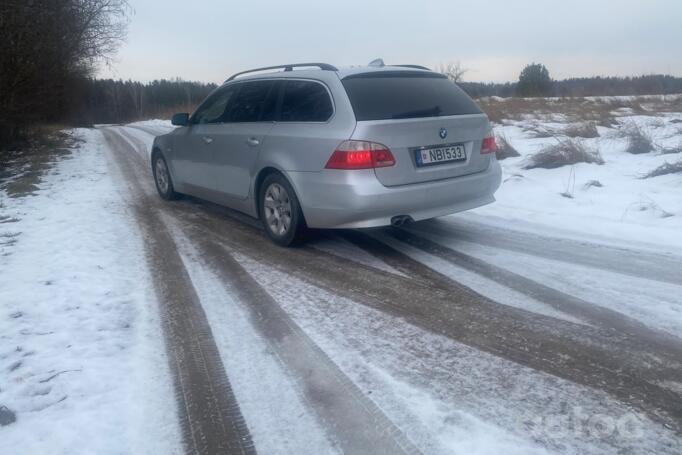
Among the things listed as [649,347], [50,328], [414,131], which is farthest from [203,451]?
[414,131]

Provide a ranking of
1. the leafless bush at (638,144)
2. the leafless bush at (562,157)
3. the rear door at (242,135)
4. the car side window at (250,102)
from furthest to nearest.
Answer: the leafless bush at (638,144), the leafless bush at (562,157), the car side window at (250,102), the rear door at (242,135)

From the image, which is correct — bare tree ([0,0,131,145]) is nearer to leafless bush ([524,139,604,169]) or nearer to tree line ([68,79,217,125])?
leafless bush ([524,139,604,169])

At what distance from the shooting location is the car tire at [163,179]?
26.3ft

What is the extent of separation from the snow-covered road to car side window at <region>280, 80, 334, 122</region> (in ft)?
4.23

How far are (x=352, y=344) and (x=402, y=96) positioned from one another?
8.37 feet

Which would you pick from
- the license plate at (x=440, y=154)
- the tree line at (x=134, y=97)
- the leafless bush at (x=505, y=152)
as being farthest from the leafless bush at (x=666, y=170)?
the tree line at (x=134, y=97)

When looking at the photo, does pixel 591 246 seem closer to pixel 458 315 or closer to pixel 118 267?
pixel 458 315

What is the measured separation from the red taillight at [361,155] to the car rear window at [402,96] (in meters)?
0.25

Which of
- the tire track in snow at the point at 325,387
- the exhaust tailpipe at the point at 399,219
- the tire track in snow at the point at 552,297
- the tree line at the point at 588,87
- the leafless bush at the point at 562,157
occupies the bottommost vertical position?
the tire track in snow at the point at 325,387

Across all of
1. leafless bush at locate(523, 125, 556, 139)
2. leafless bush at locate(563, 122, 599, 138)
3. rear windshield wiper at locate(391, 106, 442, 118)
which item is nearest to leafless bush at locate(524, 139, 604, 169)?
leafless bush at locate(523, 125, 556, 139)

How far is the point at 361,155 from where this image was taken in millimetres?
4594

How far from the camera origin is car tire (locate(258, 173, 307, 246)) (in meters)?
5.21

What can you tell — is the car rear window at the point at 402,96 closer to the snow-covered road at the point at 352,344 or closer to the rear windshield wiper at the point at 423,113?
the rear windshield wiper at the point at 423,113

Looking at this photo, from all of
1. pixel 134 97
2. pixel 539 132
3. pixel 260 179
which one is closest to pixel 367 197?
pixel 260 179
